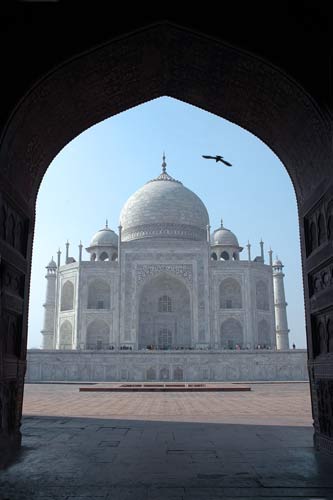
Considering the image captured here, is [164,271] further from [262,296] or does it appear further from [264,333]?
[264,333]

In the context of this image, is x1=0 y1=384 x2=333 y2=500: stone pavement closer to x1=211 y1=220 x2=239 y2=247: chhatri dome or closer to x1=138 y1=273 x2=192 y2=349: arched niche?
x1=138 y1=273 x2=192 y2=349: arched niche

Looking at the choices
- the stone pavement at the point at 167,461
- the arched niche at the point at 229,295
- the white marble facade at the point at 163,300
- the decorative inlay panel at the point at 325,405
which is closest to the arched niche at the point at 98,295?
the white marble facade at the point at 163,300

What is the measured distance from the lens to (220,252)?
38.8 meters

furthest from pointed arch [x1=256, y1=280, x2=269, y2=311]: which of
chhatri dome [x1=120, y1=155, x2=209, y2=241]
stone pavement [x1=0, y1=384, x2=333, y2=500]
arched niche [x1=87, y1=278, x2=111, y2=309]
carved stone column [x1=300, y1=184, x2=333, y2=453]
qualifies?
carved stone column [x1=300, y1=184, x2=333, y2=453]

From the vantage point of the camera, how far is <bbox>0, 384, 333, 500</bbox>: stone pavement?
12.8 feet

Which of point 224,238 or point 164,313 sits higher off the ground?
point 224,238

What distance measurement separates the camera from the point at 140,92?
22.4 feet

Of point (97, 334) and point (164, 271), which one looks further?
point (97, 334)

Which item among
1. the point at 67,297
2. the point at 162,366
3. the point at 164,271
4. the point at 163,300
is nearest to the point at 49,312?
the point at 67,297

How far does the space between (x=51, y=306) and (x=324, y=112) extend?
33.0m

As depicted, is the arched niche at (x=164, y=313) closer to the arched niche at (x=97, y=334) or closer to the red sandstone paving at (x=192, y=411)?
the arched niche at (x=97, y=334)

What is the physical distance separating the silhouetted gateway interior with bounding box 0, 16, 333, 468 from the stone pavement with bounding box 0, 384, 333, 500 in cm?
55

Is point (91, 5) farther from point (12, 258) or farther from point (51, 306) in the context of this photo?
point (51, 306)

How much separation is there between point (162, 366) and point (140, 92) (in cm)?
1856
